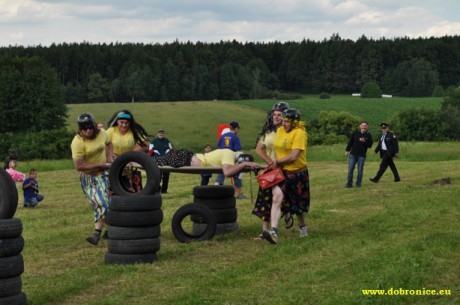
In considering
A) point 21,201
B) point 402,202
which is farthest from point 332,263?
point 21,201

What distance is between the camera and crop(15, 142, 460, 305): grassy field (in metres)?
8.70

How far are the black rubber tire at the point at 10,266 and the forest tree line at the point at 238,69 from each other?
13525 centimetres

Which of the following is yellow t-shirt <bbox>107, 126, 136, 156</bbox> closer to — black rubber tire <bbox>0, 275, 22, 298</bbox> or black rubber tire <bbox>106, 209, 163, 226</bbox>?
black rubber tire <bbox>106, 209, 163, 226</bbox>

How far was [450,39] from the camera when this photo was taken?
167 m

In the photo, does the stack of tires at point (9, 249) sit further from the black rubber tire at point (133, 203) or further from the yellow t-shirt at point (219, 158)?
the yellow t-shirt at point (219, 158)

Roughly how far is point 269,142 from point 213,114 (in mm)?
85026

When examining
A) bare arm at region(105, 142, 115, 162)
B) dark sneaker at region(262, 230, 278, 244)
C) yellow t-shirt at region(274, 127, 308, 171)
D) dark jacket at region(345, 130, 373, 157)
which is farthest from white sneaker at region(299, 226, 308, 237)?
dark jacket at region(345, 130, 373, 157)

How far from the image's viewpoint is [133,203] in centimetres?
1091

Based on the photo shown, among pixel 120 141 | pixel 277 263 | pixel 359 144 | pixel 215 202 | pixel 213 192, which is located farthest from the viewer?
pixel 359 144

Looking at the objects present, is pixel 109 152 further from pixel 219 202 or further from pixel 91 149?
pixel 219 202

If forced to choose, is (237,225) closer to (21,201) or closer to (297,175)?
(297,175)

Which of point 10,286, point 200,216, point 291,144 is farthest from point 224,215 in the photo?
point 10,286

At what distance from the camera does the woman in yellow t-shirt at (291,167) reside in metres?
12.5

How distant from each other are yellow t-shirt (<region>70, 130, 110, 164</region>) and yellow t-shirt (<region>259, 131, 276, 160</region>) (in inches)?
98.1
